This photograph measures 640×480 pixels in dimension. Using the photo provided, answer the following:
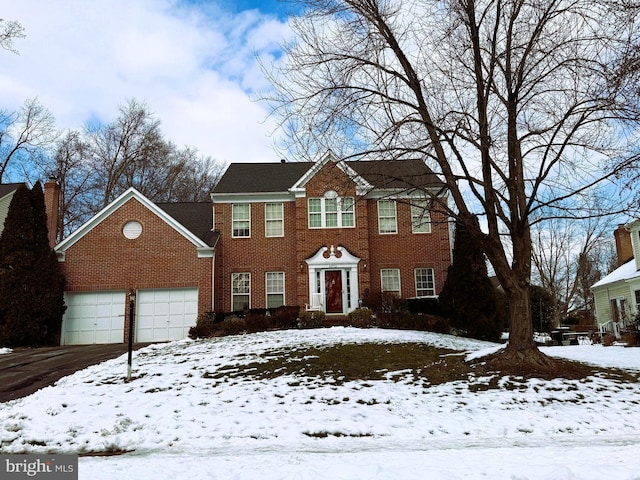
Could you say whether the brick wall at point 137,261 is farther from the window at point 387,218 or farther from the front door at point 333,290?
the window at point 387,218

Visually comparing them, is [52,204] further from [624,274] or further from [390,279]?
[624,274]

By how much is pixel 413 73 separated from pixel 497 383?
22.7 ft

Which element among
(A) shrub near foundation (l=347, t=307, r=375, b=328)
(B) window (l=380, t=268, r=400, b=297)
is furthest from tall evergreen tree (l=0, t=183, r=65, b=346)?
(B) window (l=380, t=268, r=400, b=297)

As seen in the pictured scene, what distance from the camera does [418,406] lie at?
8.03m

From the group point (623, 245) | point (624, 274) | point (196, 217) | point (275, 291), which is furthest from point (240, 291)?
point (623, 245)

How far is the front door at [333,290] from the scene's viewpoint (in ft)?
67.3

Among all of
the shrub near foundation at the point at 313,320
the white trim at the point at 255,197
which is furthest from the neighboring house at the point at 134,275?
the shrub near foundation at the point at 313,320

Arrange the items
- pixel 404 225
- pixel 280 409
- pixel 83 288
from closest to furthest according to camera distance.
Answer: pixel 280 409 < pixel 83 288 < pixel 404 225

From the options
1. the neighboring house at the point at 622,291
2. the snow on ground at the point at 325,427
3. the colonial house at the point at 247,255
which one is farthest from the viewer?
the neighboring house at the point at 622,291

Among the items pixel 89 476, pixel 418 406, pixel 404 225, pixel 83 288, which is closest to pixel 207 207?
pixel 83 288

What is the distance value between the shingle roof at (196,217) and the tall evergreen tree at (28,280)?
545 centimetres

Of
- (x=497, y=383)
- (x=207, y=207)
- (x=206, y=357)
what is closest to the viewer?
(x=497, y=383)

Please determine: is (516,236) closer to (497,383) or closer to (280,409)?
(497,383)

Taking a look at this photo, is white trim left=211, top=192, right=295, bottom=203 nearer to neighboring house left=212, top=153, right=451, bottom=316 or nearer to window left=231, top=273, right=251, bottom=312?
neighboring house left=212, top=153, right=451, bottom=316
